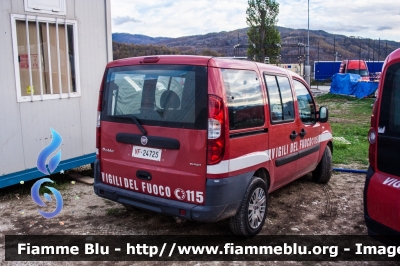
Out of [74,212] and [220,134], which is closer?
[220,134]

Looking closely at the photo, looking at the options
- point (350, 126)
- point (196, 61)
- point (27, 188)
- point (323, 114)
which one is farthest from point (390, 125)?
point (350, 126)

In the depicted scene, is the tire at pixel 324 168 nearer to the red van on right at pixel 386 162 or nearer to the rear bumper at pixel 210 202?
the rear bumper at pixel 210 202

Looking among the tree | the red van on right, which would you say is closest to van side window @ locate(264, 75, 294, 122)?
the red van on right

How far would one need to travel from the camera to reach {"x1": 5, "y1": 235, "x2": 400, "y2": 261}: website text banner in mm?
3979

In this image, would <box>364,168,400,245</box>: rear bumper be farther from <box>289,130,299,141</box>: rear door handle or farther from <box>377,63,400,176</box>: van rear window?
<box>289,130,299,141</box>: rear door handle

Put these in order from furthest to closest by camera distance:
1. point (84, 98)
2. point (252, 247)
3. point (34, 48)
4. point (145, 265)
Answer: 1. point (84, 98)
2. point (34, 48)
3. point (252, 247)
4. point (145, 265)

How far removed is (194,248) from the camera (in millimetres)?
4148

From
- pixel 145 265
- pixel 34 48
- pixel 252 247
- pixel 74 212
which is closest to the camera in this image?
pixel 145 265

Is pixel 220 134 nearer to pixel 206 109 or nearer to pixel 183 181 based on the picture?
pixel 206 109

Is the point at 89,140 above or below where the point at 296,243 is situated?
above

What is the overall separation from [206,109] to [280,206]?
92.1 inches

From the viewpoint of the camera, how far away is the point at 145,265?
3809mm

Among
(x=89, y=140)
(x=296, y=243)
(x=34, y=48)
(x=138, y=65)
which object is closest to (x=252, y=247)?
(x=296, y=243)

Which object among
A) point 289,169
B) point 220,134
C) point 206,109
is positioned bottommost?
point 289,169
